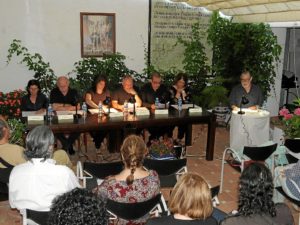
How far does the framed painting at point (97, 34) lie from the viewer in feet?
23.2

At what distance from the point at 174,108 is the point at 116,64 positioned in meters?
1.65

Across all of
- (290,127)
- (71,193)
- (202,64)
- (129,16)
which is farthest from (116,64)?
(71,193)

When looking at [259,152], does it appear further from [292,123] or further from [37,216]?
[37,216]

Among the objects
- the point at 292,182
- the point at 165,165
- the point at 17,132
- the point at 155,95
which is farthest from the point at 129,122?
the point at 292,182

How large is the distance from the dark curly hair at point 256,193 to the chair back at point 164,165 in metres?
1.27

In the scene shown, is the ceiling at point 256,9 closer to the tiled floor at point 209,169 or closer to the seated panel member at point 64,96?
the tiled floor at point 209,169

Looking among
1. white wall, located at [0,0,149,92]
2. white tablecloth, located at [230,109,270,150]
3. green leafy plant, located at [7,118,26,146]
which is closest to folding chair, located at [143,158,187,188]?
green leafy plant, located at [7,118,26,146]

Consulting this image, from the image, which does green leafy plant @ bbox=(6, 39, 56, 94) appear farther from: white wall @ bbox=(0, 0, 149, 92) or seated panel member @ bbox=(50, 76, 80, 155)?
seated panel member @ bbox=(50, 76, 80, 155)

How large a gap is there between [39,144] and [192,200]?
1.26 meters

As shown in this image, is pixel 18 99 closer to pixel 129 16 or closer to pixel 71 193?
pixel 129 16

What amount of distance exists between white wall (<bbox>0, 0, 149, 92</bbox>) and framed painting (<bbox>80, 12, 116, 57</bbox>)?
0.27ft

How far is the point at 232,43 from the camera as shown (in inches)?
295

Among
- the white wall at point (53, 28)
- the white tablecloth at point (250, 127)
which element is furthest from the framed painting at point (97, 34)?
the white tablecloth at point (250, 127)

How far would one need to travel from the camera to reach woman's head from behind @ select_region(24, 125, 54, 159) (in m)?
2.97
